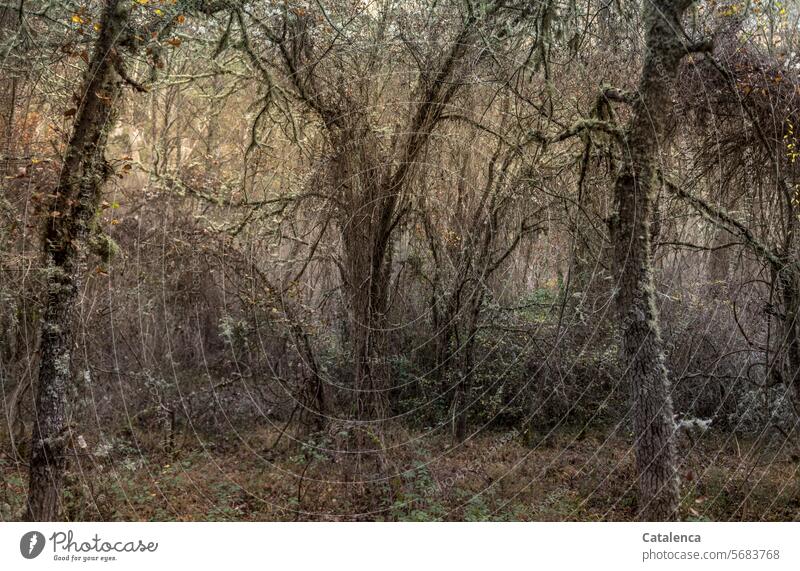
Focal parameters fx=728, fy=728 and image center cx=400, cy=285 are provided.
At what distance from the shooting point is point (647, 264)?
4.91 meters

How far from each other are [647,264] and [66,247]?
379 cm

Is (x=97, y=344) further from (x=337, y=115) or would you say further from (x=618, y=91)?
(x=618, y=91)

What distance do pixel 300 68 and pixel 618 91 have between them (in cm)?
251

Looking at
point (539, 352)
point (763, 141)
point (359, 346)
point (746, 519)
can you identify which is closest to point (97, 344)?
point (359, 346)

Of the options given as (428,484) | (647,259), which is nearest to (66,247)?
(428,484)

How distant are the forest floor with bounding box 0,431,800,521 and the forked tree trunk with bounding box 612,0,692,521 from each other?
34 centimetres
